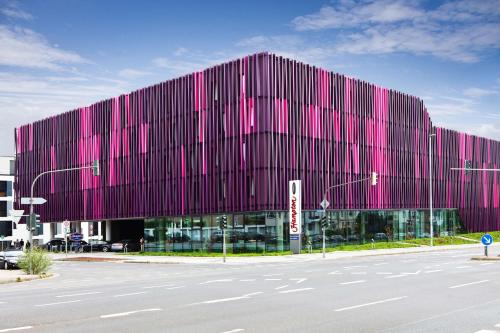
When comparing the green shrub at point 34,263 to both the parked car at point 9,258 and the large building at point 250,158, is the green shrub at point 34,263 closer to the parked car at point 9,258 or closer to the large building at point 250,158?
the parked car at point 9,258

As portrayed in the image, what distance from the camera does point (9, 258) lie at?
43.8m

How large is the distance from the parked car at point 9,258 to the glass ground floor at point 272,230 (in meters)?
15.4

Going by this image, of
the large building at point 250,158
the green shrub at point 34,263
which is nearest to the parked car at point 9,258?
the green shrub at point 34,263

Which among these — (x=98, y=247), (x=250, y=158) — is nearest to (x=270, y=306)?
(x=250, y=158)

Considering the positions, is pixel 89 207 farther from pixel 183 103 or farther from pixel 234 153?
pixel 234 153

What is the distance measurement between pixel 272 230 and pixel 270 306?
40625mm

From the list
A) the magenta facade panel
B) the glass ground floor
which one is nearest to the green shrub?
the glass ground floor

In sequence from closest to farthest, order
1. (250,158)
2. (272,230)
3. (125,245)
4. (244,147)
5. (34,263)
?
(34,263) < (272,230) < (250,158) < (244,147) < (125,245)

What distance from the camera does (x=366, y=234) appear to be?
6869 cm

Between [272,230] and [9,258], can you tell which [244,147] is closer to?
[272,230]

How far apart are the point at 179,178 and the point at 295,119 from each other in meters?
13.0

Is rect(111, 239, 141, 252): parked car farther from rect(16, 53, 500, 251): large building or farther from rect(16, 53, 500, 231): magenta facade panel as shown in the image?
rect(16, 53, 500, 231): magenta facade panel

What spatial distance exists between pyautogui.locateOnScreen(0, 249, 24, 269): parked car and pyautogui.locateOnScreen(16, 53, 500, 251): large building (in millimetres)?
20169

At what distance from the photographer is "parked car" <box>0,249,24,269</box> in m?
43.7
